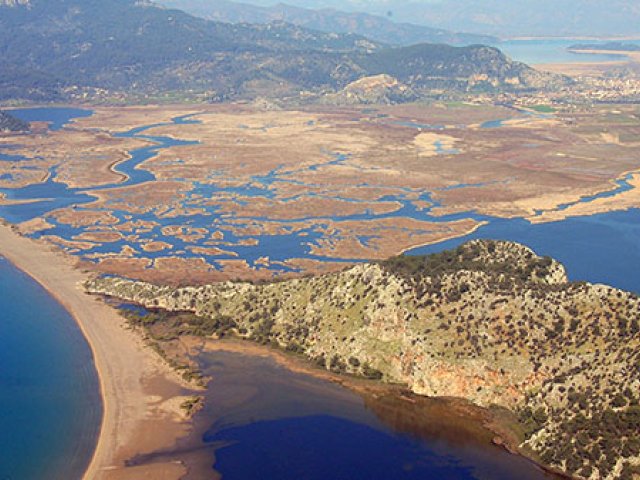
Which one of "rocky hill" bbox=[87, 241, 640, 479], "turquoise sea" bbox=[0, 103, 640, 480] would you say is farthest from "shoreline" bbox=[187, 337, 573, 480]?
"turquoise sea" bbox=[0, 103, 640, 480]

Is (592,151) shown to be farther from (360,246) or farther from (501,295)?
(501,295)

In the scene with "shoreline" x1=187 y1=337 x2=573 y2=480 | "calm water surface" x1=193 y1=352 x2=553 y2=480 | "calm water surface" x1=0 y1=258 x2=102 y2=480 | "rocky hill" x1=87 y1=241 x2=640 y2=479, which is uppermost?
"rocky hill" x1=87 y1=241 x2=640 y2=479

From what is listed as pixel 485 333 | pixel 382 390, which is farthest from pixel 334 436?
pixel 485 333

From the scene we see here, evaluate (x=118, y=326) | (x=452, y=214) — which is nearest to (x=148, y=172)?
(x=452, y=214)

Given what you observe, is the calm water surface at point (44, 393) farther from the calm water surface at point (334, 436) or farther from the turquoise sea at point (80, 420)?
the calm water surface at point (334, 436)

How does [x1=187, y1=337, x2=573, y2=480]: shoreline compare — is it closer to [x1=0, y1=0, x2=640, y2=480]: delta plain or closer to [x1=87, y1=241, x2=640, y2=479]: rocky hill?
[x1=0, y1=0, x2=640, y2=480]: delta plain

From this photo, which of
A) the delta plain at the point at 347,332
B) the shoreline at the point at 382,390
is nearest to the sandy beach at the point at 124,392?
the delta plain at the point at 347,332

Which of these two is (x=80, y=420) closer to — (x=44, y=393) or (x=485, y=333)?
(x=44, y=393)
